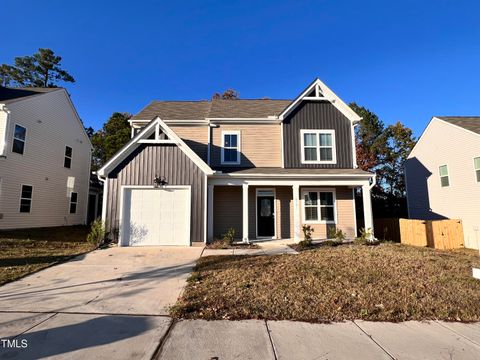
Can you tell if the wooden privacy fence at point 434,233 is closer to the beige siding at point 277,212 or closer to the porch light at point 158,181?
the beige siding at point 277,212

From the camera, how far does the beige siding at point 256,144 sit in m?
13.7

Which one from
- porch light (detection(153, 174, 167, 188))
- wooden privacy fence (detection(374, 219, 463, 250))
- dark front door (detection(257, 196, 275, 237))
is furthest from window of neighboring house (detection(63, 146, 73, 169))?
wooden privacy fence (detection(374, 219, 463, 250))

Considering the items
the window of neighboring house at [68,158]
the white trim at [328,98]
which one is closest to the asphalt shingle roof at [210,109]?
the white trim at [328,98]

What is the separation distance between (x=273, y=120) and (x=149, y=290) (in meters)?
10.3

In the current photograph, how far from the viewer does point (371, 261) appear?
309 inches

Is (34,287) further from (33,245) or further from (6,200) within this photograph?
(6,200)

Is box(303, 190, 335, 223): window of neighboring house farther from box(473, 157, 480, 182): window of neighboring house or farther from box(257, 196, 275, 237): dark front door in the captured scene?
box(473, 157, 480, 182): window of neighboring house

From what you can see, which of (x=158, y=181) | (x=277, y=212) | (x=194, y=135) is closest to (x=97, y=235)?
(x=158, y=181)

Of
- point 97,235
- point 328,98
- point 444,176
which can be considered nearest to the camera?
point 97,235

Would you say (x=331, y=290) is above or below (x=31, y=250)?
below

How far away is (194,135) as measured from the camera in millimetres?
13883

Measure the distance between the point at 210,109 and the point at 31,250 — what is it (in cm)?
1002

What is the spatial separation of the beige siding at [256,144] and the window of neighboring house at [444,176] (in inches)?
372

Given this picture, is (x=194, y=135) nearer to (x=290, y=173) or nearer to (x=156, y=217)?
(x=156, y=217)
